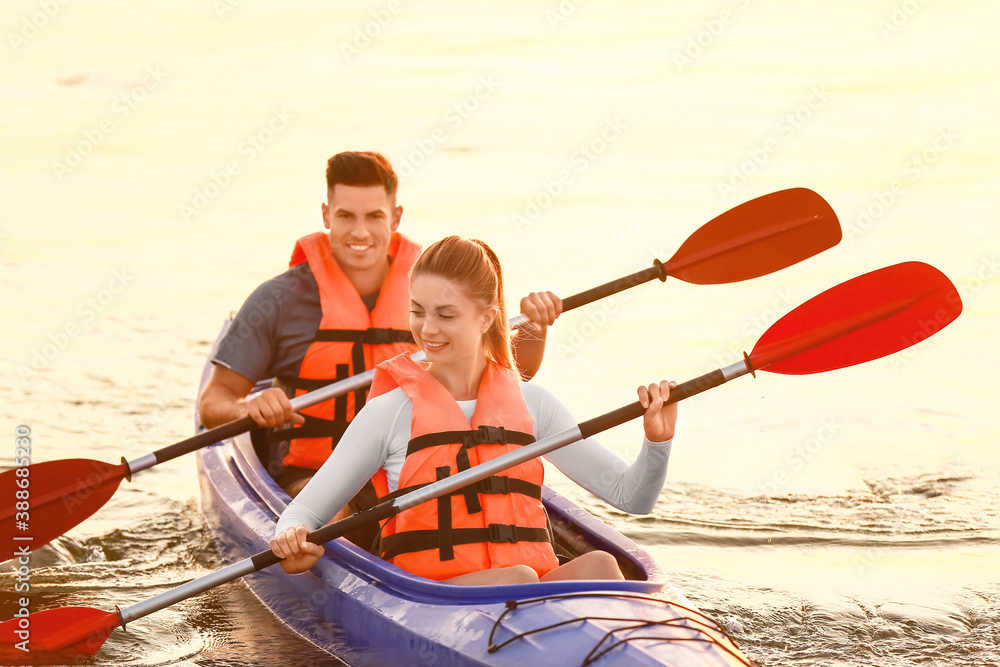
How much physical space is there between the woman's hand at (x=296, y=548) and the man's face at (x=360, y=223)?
4.06ft

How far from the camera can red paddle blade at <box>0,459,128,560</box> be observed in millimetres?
3488

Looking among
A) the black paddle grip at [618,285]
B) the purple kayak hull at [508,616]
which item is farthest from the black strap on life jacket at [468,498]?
the black paddle grip at [618,285]

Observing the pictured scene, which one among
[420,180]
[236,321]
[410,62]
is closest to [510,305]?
[420,180]

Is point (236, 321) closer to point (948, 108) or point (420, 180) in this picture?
point (420, 180)

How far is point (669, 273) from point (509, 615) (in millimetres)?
1647

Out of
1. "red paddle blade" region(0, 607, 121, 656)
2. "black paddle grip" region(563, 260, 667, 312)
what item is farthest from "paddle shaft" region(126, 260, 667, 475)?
"red paddle blade" region(0, 607, 121, 656)

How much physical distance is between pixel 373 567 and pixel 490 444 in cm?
44

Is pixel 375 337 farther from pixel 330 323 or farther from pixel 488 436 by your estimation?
pixel 488 436

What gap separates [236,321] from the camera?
3.84 metres

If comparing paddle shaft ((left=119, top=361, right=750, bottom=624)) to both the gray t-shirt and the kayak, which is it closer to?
the kayak

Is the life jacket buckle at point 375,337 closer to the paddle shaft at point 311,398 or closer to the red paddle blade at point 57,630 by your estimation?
the paddle shaft at point 311,398

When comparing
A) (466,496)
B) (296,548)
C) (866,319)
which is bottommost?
(296,548)

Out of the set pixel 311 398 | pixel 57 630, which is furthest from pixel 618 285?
pixel 57 630

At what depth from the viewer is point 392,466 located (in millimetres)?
2990
